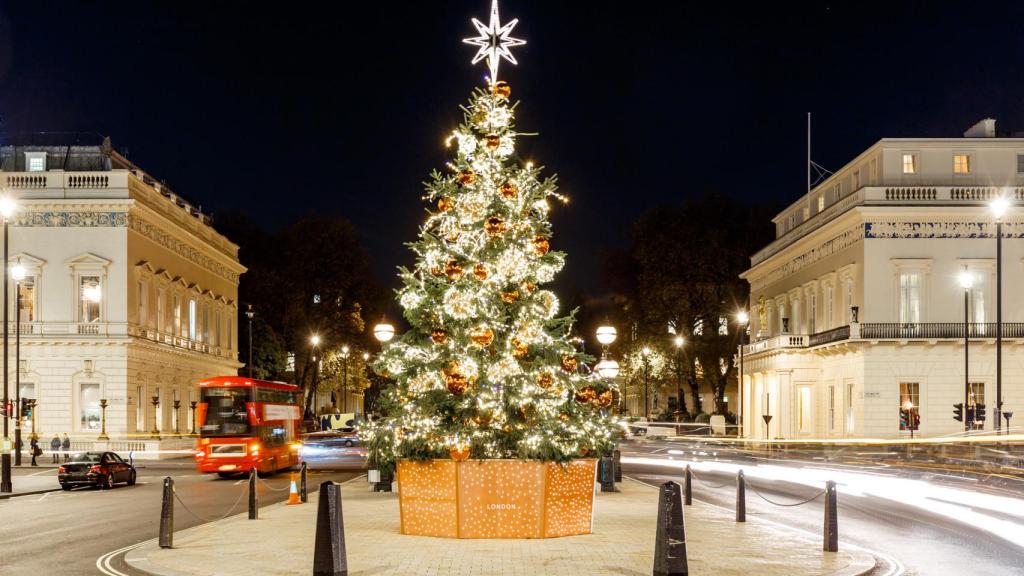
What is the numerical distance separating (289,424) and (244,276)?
160 feet

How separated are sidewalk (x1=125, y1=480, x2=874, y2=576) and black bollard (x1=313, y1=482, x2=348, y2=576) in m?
0.73

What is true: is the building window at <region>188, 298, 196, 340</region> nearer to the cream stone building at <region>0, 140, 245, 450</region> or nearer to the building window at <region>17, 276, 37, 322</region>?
the cream stone building at <region>0, 140, 245, 450</region>

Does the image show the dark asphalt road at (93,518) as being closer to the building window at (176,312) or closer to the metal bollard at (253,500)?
the metal bollard at (253,500)

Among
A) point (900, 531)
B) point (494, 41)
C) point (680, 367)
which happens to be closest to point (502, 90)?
point (494, 41)

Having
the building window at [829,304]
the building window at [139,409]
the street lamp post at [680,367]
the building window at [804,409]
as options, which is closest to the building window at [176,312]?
the building window at [139,409]

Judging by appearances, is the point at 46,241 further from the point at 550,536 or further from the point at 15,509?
the point at 550,536

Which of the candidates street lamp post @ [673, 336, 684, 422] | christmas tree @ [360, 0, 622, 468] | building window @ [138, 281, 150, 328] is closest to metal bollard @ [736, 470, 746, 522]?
christmas tree @ [360, 0, 622, 468]

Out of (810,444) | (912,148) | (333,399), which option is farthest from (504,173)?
(333,399)

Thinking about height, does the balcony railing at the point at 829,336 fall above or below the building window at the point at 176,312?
below

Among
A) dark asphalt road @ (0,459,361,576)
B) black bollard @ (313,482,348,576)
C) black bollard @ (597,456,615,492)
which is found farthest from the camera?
black bollard @ (597,456,615,492)

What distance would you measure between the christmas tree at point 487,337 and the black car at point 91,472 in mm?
18682

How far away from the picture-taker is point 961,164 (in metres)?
56.5

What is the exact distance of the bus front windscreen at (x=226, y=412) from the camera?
40875 mm

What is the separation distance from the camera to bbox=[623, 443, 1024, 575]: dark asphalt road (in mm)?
15703
